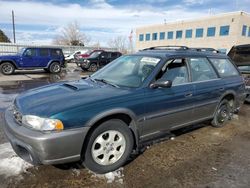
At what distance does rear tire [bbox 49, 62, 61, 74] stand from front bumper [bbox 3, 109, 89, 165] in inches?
573

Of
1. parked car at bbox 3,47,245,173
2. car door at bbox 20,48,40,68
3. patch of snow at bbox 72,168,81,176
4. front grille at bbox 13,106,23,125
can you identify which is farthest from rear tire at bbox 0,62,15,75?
patch of snow at bbox 72,168,81,176

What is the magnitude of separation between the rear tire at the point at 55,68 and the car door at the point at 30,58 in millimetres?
1020

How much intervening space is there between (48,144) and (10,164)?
Answer: 1.14 m

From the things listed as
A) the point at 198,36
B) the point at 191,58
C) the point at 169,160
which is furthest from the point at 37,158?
the point at 198,36

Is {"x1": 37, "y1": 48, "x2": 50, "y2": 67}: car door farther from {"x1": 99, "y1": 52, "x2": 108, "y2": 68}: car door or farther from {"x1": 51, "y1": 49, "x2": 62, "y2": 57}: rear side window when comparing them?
{"x1": 99, "y1": 52, "x2": 108, "y2": 68}: car door

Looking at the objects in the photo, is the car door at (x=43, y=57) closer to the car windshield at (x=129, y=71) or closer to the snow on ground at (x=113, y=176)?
the car windshield at (x=129, y=71)

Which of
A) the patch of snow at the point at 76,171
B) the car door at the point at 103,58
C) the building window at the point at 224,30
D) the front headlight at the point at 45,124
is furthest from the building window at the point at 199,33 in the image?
the front headlight at the point at 45,124

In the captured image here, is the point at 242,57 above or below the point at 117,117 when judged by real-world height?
above

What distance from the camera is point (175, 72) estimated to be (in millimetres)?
4238

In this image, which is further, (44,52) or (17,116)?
(44,52)

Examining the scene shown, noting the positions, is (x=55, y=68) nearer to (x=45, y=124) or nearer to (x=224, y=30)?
(x=45, y=124)

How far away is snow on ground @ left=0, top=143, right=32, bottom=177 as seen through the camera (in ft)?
10.9

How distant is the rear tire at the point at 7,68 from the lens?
49.2ft

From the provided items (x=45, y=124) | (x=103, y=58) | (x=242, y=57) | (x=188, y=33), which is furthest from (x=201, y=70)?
(x=188, y=33)
